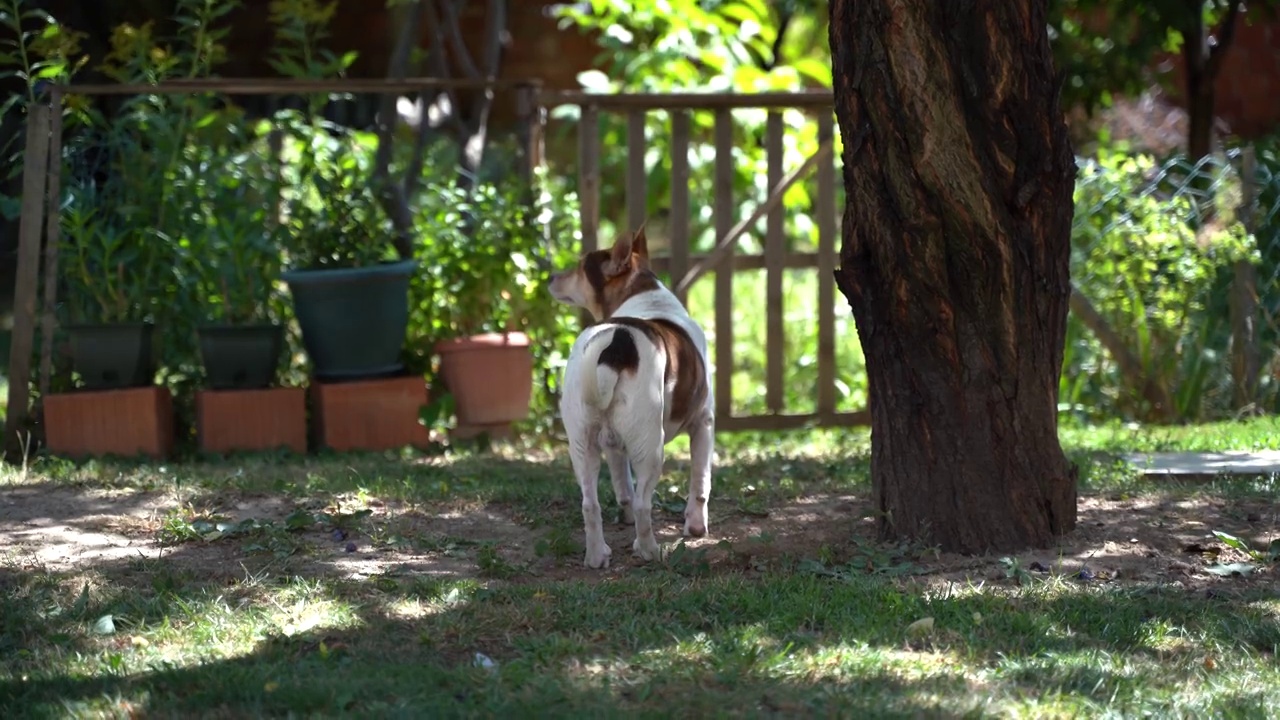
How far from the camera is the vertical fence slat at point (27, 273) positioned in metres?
7.57

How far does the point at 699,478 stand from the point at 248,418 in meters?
3.15

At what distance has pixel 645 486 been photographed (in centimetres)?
523

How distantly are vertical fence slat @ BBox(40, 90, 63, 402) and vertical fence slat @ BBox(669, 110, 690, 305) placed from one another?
11.0ft

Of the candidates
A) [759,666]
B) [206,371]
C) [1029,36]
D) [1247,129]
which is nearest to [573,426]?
[759,666]

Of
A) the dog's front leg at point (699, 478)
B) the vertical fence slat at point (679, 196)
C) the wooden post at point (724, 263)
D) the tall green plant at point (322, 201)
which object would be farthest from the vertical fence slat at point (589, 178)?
the dog's front leg at point (699, 478)

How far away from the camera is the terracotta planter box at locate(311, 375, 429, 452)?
311 inches

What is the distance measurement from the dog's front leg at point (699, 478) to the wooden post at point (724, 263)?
2.80 meters

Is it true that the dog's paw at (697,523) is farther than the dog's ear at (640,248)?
No

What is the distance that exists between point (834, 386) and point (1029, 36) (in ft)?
13.2

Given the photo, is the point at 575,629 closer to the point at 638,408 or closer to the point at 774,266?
the point at 638,408

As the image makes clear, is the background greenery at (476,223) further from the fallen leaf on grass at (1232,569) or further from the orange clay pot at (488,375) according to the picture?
the fallen leaf on grass at (1232,569)

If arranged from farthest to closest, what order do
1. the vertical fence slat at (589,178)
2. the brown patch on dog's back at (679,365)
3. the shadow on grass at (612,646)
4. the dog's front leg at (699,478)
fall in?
1. the vertical fence slat at (589,178)
2. the dog's front leg at (699,478)
3. the brown patch on dog's back at (679,365)
4. the shadow on grass at (612,646)

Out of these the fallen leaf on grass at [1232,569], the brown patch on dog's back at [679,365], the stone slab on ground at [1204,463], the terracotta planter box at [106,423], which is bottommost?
the fallen leaf on grass at [1232,569]

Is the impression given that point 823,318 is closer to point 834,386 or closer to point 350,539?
point 834,386
